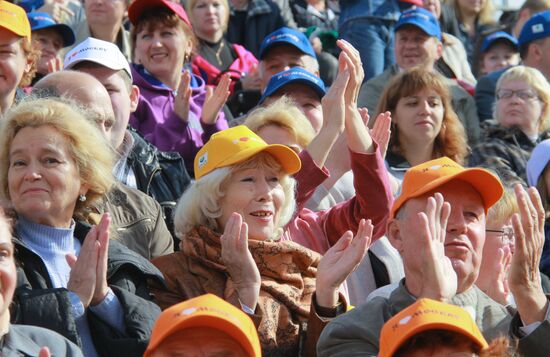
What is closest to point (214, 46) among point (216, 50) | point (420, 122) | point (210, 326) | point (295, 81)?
point (216, 50)

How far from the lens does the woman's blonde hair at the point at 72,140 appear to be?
6.24 meters

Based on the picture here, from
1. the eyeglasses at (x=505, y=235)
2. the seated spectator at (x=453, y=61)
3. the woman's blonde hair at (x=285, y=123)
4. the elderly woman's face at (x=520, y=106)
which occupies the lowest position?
the seated spectator at (x=453, y=61)

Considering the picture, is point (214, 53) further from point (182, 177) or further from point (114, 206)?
A: point (114, 206)

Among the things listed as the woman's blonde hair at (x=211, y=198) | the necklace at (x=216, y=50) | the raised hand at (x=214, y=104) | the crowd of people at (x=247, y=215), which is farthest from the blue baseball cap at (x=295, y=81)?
the necklace at (x=216, y=50)

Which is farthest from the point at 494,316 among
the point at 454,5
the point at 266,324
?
the point at 454,5

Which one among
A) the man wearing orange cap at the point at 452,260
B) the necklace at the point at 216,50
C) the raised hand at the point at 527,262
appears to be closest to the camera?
the man wearing orange cap at the point at 452,260

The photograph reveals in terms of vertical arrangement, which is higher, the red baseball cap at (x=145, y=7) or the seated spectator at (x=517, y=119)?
the red baseball cap at (x=145, y=7)

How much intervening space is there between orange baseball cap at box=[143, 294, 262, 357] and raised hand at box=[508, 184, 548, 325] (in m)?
1.40

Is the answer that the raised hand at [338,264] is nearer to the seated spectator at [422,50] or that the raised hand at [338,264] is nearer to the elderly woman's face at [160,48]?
the elderly woman's face at [160,48]

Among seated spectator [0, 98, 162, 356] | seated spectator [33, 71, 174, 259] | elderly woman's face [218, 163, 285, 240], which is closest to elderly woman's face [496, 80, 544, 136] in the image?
seated spectator [33, 71, 174, 259]

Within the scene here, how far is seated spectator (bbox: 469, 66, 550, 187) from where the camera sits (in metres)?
9.59

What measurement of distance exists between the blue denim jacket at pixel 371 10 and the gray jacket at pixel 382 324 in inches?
236

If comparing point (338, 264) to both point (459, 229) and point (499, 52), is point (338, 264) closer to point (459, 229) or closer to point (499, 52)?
point (459, 229)

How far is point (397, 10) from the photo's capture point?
11852 millimetres
